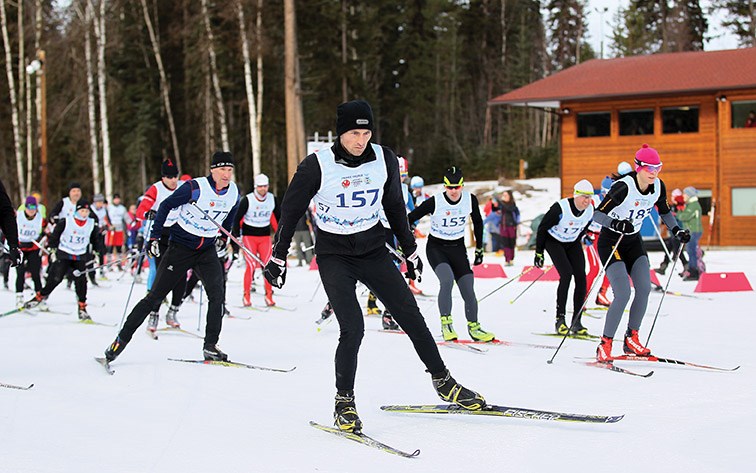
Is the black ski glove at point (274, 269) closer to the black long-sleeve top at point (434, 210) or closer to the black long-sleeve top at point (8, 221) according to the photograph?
the black long-sleeve top at point (8, 221)

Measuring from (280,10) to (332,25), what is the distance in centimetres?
333

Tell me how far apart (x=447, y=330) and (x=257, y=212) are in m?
4.96

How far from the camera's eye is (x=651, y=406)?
5.68m

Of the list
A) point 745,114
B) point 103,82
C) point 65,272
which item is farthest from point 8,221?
point 103,82

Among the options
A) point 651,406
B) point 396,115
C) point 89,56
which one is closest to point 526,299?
point 651,406

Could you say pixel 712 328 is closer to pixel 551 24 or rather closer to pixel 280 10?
pixel 280 10

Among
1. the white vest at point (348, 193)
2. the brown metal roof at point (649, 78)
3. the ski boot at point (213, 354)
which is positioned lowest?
the ski boot at point (213, 354)

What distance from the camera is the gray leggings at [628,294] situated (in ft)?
23.9

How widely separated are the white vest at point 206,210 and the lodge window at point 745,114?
70.2 ft

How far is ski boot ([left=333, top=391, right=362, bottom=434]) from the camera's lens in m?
5.02

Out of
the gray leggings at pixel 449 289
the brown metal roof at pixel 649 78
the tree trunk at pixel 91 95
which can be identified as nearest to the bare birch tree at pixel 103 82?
the tree trunk at pixel 91 95

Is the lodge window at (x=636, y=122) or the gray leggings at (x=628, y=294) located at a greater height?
the lodge window at (x=636, y=122)

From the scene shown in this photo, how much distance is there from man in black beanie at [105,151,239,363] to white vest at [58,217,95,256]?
408 centimetres

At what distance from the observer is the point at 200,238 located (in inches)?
308
